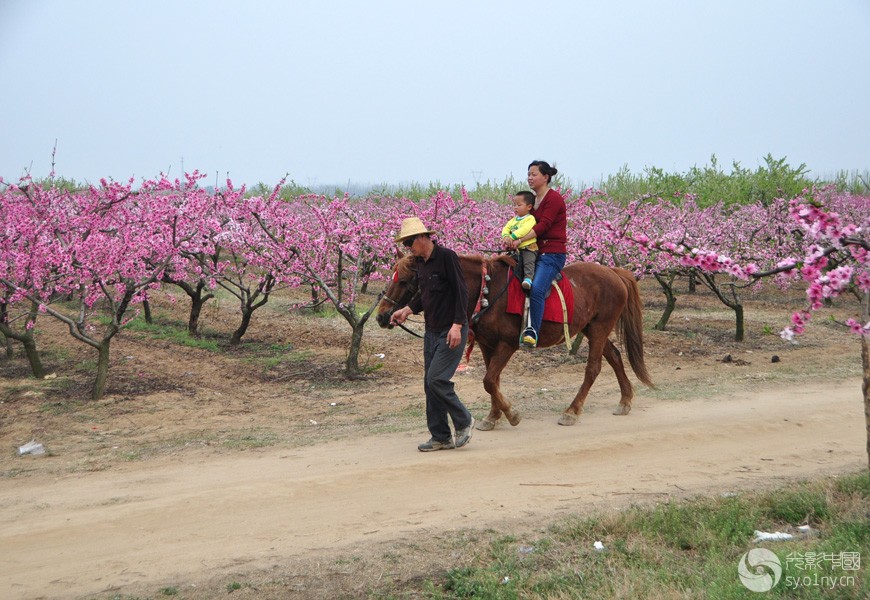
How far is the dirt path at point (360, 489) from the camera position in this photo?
→ 18.6 ft

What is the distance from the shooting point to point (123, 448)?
8766mm

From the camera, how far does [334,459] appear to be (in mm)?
7953

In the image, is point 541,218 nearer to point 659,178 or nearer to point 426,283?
point 426,283

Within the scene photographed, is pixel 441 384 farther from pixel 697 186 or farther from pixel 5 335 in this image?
pixel 697 186

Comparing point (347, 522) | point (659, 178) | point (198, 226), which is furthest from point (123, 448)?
point (659, 178)

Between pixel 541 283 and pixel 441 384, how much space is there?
1801 mm

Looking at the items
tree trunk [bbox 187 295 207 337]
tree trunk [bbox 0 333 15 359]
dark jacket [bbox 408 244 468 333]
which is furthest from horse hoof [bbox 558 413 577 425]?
tree trunk [bbox 0 333 15 359]

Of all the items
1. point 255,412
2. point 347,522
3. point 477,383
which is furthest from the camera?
point 477,383

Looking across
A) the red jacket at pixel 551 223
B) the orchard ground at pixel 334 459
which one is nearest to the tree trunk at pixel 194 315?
the orchard ground at pixel 334 459

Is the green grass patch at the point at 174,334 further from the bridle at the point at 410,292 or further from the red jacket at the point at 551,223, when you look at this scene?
the red jacket at the point at 551,223

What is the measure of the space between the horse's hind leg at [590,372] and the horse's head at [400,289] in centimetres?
257

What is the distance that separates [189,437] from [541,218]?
15.0 ft

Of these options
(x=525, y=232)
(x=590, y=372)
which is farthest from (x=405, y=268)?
(x=590, y=372)

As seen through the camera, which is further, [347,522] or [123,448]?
[123,448]
